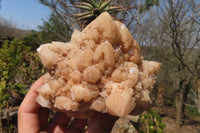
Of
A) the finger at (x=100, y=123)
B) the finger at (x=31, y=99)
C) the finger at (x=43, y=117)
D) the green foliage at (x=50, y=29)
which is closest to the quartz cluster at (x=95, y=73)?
the finger at (x=100, y=123)

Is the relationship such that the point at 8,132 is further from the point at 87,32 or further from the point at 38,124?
the point at 87,32

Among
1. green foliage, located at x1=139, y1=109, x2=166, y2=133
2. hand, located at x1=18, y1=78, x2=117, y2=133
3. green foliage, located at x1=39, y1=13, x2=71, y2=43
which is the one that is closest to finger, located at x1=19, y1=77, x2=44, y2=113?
hand, located at x1=18, y1=78, x2=117, y2=133

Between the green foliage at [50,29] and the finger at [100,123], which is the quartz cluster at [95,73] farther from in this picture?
the green foliage at [50,29]

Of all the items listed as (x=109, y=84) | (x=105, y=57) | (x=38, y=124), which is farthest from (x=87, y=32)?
(x=38, y=124)

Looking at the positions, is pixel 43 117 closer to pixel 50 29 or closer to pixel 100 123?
pixel 100 123

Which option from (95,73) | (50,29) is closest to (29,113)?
(95,73)

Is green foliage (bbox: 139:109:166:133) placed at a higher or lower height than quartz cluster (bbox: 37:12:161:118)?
lower

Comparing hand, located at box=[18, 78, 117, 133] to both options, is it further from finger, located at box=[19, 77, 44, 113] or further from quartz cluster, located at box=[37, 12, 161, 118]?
quartz cluster, located at box=[37, 12, 161, 118]
